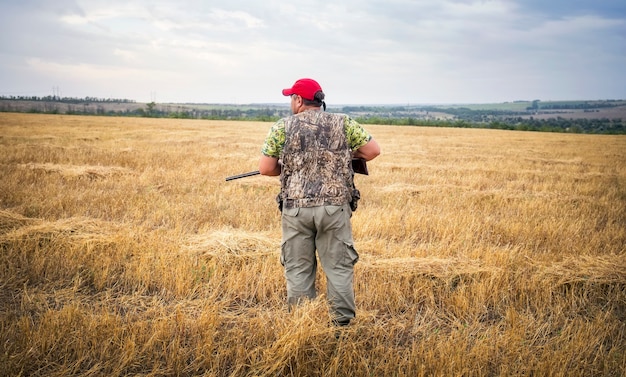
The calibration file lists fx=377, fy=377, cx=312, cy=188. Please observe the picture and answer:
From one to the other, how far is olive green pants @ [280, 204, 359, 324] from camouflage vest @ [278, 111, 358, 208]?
4.0 inches

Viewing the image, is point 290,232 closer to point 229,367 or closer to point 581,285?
point 229,367

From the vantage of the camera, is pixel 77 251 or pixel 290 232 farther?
pixel 77 251

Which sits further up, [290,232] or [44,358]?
[290,232]

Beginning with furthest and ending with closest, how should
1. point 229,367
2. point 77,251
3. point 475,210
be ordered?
point 475,210
point 77,251
point 229,367

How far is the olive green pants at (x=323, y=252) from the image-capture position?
294 centimetres

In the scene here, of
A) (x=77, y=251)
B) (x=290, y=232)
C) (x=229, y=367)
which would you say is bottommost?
(x=229, y=367)

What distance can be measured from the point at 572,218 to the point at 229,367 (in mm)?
7421

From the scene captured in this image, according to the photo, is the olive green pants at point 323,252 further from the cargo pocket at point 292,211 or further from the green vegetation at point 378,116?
the green vegetation at point 378,116

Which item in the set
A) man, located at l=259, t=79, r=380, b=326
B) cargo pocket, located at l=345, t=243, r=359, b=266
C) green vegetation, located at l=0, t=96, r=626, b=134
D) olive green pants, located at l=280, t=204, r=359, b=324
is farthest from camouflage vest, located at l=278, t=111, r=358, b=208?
green vegetation, located at l=0, t=96, r=626, b=134

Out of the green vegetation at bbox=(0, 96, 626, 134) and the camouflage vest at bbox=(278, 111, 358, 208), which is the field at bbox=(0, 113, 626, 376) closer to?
the camouflage vest at bbox=(278, 111, 358, 208)

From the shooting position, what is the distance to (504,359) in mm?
2971

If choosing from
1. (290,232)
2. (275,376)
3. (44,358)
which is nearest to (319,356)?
Result: (275,376)

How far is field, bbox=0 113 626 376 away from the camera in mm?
2902

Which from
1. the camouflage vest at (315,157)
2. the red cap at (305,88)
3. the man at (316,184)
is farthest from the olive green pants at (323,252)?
the red cap at (305,88)
